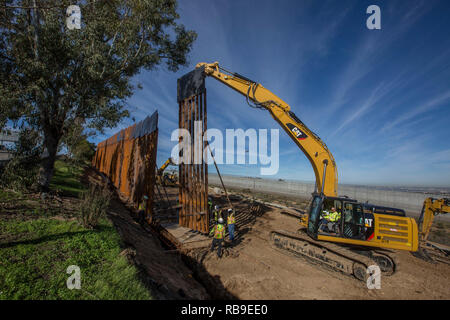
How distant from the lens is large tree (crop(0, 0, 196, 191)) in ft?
26.1

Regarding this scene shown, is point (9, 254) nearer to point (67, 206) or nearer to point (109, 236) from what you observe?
point (109, 236)

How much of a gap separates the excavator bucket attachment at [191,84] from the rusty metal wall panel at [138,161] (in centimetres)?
235

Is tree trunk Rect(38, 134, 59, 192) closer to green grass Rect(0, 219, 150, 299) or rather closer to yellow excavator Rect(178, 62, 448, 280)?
green grass Rect(0, 219, 150, 299)

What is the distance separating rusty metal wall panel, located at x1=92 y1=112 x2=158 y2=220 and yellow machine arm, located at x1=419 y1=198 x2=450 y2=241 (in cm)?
1359

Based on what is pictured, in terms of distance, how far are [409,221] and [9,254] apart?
12.1 metres

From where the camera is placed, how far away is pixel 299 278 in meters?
6.32

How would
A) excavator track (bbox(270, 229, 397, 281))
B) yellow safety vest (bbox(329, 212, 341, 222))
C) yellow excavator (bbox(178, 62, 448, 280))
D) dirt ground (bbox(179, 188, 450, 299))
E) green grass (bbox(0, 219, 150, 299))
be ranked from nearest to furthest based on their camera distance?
green grass (bbox(0, 219, 150, 299)), dirt ground (bbox(179, 188, 450, 299)), excavator track (bbox(270, 229, 397, 281)), yellow excavator (bbox(178, 62, 448, 280)), yellow safety vest (bbox(329, 212, 341, 222))

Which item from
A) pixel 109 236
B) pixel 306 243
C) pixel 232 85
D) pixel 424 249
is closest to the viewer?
pixel 109 236

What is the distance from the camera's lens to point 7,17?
8.07 metres

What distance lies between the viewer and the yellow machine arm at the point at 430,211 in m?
7.96

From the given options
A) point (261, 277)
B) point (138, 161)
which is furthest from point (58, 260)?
point (138, 161)

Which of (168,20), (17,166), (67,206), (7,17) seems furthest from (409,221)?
(7,17)

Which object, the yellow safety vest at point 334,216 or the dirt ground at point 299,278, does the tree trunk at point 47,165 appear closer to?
the dirt ground at point 299,278

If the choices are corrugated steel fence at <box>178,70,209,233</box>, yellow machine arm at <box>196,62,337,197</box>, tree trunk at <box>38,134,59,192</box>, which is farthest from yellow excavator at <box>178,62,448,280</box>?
tree trunk at <box>38,134,59,192</box>
